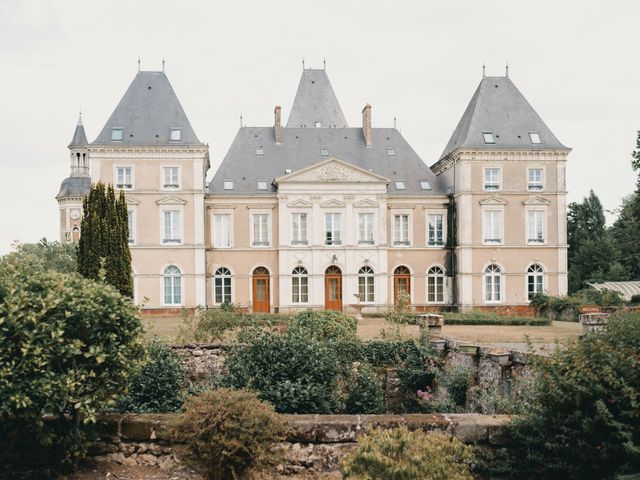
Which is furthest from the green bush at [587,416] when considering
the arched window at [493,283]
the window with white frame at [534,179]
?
the window with white frame at [534,179]

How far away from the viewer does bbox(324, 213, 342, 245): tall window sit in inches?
1416

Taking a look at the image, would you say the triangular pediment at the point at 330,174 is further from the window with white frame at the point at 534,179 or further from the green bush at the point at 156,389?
the green bush at the point at 156,389

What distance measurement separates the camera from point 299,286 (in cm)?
3609

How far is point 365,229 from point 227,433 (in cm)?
3003

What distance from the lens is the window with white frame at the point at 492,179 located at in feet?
118

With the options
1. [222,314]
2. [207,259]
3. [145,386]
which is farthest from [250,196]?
[145,386]

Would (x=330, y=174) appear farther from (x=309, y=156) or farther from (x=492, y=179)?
(x=492, y=179)

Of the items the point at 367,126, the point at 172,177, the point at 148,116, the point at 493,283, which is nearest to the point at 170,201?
the point at 172,177

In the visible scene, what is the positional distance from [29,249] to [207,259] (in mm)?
15204

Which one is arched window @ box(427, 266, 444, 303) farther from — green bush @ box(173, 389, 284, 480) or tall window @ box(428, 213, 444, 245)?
green bush @ box(173, 389, 284, 480)

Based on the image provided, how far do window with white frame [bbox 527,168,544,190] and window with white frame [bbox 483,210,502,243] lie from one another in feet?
7.12

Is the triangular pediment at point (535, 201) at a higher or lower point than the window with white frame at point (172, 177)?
lower

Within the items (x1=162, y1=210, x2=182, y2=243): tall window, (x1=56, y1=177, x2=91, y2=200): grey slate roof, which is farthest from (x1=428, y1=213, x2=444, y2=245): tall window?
(x1=56, y1=177, x2=91, y2=200): grey slate roof

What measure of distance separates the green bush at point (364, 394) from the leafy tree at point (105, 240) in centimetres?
1248
